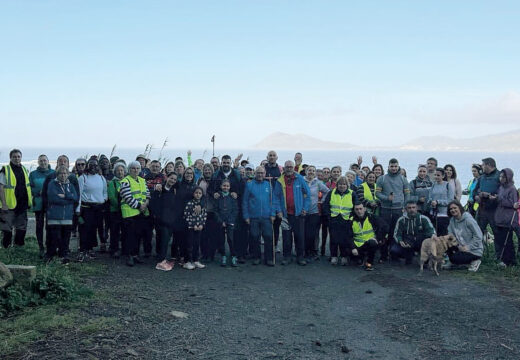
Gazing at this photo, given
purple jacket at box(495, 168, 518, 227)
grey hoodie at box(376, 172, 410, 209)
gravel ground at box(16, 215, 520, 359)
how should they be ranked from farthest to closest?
1. grey hoodie at box(376, 172, 410, 209)
2. purple jacket at box(495, 168, 518, 227)
3. gravel ground at box(16, 215, 520, 359)

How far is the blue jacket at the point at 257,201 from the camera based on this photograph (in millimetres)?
8711

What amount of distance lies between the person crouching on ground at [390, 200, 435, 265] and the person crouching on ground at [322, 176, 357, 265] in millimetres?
999

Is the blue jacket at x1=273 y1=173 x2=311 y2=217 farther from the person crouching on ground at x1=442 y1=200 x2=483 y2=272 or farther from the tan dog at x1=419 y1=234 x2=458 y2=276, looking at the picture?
the person crouching on ground at x1=442 y1=200 x2=483 y2=272

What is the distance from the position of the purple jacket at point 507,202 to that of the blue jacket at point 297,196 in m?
3.72

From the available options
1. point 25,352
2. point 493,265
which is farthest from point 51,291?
point 493,265

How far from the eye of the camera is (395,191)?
9.11 m

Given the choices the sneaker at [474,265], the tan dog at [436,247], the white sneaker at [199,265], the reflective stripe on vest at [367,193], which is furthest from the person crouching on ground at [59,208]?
the sneaker at [474,265]

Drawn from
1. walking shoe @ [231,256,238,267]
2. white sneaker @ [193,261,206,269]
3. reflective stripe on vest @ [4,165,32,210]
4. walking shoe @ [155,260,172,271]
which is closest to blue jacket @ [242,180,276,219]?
walking shoe @ [231,256,238,267]

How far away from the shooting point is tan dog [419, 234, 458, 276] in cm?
804

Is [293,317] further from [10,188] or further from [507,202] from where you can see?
[10,188]

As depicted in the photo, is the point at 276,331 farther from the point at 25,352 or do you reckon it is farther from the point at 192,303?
the point at 25,352

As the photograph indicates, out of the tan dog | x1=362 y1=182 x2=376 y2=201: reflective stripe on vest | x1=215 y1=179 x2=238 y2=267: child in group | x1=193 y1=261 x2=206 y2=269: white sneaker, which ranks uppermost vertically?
x1=362 y1=182 x2=376 y2=201: reflective stripe on vest

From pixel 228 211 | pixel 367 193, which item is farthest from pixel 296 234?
pixel 367 193

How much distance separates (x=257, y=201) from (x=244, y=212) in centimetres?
36
